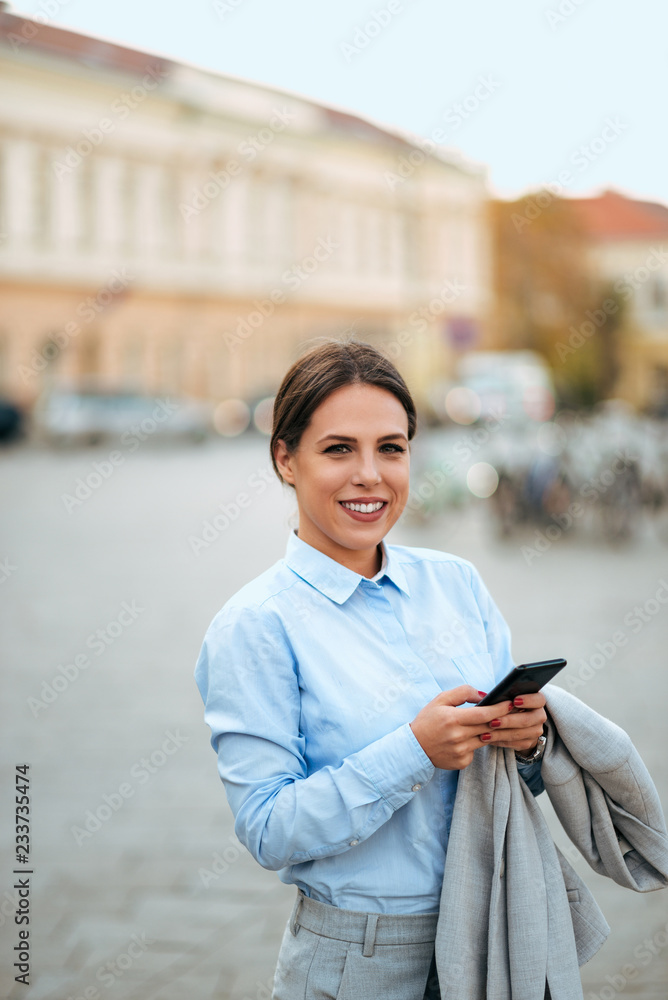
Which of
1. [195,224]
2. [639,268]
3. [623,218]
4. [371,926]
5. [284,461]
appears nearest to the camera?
[371,926]

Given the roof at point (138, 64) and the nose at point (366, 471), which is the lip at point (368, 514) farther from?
the roof at point (138, 64)

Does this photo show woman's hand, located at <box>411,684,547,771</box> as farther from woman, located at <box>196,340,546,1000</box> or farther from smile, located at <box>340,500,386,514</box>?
smile, located at <box>340,500,386,514</box>

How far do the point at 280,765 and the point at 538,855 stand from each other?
475mm

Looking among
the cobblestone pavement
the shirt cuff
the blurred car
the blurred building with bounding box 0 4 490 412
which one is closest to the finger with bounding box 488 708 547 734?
the shirt cuff

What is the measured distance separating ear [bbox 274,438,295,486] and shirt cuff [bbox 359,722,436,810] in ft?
1.75

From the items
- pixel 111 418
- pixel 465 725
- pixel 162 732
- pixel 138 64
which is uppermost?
pixel 138 64

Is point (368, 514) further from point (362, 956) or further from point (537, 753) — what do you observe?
point (362, 956)

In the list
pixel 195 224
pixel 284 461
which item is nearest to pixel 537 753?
pixel 284 461

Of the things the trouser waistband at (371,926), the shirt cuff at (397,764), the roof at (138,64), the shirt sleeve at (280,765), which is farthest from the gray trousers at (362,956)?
the roof at (138,64)

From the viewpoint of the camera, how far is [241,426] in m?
37.5

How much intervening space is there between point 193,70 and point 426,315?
55.7 feet

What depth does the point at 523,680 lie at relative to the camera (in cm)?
169

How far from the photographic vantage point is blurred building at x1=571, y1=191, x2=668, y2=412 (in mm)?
55750

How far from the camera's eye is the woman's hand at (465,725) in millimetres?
1713
